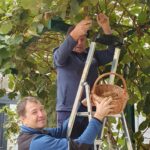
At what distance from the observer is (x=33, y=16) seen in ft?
10.2

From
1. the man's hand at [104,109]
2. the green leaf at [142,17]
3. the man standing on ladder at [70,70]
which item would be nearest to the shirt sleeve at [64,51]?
the man standing on ladder at [70,70]

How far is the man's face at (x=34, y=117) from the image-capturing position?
2.72m

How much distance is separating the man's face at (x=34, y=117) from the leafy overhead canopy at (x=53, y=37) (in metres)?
0.63

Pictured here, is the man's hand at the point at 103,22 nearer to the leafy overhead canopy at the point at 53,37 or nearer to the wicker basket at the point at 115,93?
the leafy overhead canopy at the point at 53,37

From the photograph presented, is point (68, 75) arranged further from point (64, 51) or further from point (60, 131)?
point (60, 131)

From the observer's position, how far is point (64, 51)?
276cm

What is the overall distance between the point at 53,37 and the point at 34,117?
1.79 meters

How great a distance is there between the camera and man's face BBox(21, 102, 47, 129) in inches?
107

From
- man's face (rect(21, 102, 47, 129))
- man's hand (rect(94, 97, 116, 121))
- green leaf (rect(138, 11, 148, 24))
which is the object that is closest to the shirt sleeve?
man's face (rect(21, 102, 47, 129))

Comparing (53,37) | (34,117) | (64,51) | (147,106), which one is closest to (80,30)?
(64,51)

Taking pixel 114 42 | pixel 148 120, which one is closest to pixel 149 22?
pixel 114 42

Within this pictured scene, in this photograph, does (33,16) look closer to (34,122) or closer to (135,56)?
(34,122)

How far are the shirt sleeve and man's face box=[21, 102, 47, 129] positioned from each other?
0.34 meters

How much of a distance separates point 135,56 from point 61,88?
3.56 ft
